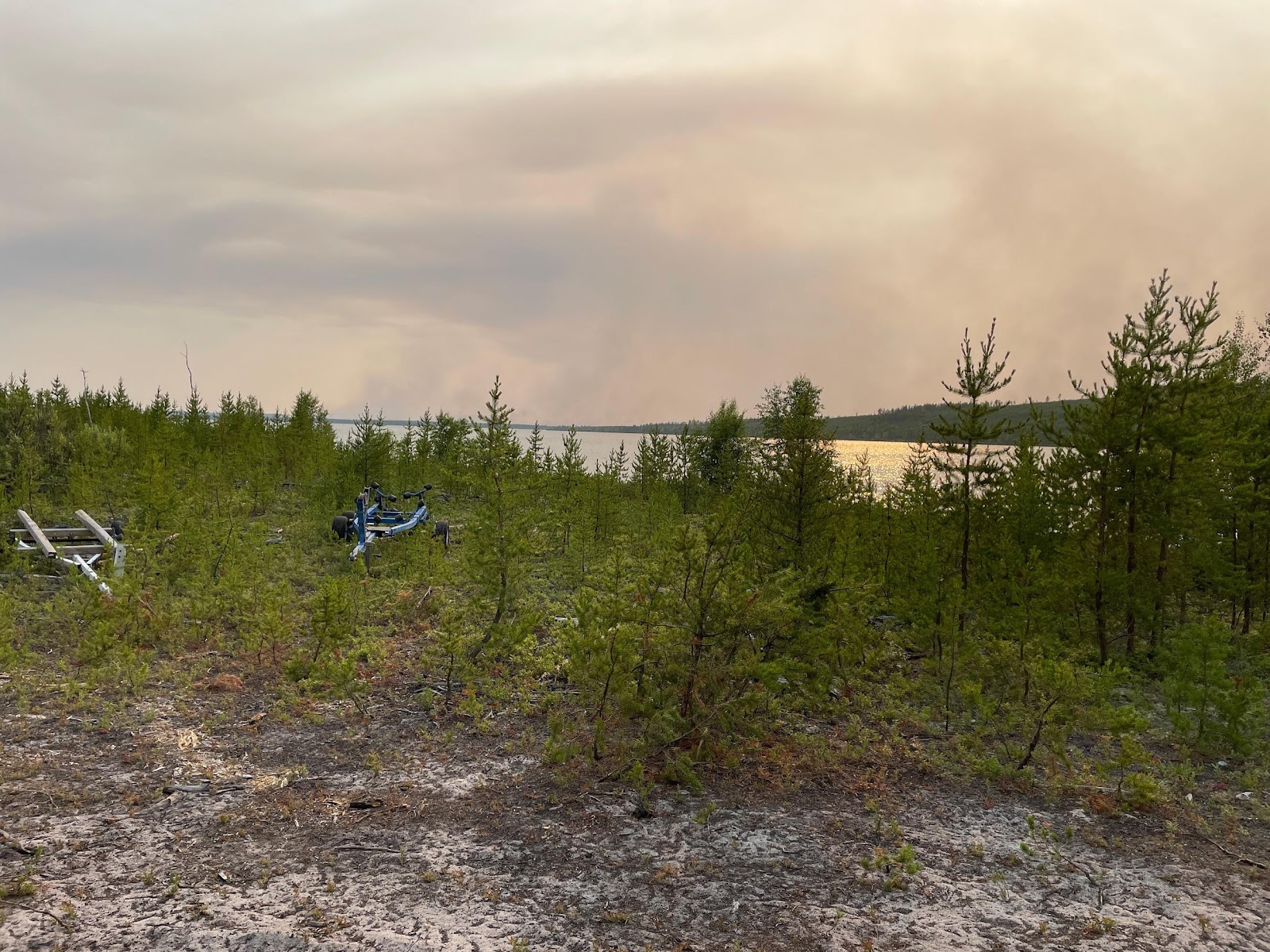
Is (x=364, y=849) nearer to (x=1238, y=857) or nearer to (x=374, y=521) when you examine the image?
(x=1238, y=857)

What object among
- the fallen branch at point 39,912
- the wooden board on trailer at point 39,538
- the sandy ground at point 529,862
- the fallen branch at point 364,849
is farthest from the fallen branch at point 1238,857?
the wooden board on trailer at point 39,538

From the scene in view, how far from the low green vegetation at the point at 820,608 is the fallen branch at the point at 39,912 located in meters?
3.78

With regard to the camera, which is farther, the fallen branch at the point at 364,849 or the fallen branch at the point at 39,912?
the fallen branch at the point at 364,849

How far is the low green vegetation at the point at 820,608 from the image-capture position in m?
7.41

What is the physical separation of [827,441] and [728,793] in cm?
531

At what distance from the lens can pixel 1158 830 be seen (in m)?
6.50

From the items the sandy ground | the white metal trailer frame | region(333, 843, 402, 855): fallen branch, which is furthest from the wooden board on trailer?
region(333, 843, 402, 855): fallen branch

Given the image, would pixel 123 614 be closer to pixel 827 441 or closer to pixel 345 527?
pixel 345 527

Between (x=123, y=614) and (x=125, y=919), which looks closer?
(x=125, y=919)

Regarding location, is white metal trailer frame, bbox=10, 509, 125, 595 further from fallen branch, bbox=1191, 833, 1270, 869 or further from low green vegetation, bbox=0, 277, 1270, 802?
fallen branch, bbox=1191, 833, 1270, 869

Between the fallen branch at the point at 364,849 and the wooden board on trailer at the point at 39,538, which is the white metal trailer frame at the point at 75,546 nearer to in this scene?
the wooden board on trailer at the point at 39,538

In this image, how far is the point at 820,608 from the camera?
9.53m

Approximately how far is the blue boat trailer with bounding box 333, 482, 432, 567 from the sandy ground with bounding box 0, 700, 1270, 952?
8.92 m

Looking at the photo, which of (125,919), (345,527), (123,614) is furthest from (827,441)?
(345,527)
